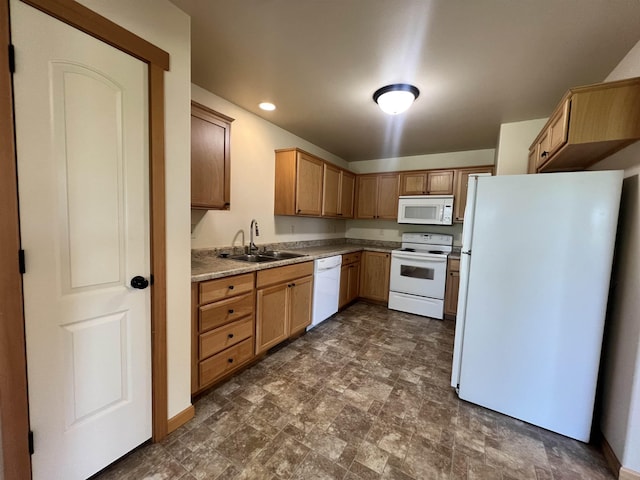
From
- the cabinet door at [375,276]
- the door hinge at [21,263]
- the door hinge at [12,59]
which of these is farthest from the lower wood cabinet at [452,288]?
the door hinge at [12,59]

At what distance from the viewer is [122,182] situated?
125 centimetres

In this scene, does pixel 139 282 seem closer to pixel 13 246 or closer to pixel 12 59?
pixel 13 246

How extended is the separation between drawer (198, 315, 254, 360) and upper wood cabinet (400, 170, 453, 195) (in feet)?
10.1

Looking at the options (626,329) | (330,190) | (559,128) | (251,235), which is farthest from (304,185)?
(626,329)

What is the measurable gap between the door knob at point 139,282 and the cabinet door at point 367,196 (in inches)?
141

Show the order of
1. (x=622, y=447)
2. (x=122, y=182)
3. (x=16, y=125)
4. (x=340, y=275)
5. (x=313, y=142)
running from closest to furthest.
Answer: (x=16, y=125)
(x=122, y=182)
(x=622, y=447)
(x=340, y=275)
(x=313, y=142)

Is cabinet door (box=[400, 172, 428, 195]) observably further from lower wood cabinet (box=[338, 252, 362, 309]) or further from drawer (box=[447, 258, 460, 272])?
lower wood cabinet (box=[338, 252, 362, 309])

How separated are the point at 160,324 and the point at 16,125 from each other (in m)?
1.04

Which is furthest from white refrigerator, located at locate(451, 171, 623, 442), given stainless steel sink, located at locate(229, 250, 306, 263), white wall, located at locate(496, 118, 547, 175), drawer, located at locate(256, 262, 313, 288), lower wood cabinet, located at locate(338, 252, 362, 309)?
lower wood cabinet, located at locate(338, 252, 362, 309)

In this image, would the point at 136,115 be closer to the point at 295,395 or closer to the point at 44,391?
the point at 44,391

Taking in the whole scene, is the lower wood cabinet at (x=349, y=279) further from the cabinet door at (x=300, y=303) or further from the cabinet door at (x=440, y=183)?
the cabinet door at (x=440, y=183)

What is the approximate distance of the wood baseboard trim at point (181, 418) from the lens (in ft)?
5.05

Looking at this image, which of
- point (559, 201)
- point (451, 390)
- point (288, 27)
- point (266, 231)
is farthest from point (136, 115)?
point (451, 390)

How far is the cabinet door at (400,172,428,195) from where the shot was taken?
12.8 ft
